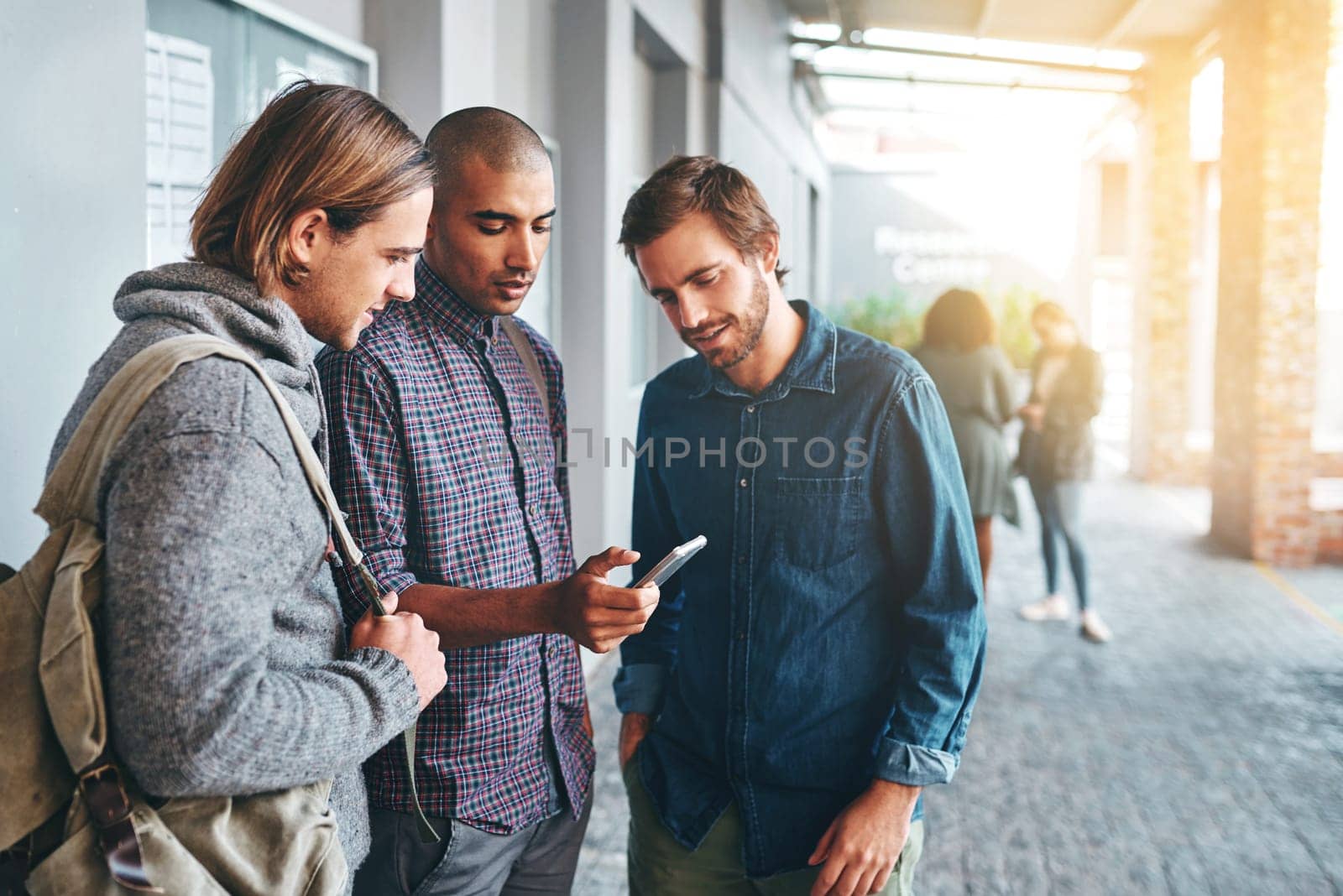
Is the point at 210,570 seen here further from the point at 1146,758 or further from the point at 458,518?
the point at 1146,758

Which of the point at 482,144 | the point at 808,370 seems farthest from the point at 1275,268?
the point at 482,144

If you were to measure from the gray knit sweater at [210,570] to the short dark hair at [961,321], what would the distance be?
178 inches

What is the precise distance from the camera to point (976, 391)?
5234 mm

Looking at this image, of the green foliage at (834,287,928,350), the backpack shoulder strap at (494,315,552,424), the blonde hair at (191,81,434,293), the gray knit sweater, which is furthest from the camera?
the green foliage at (834,287,928,350)

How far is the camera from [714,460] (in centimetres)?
182

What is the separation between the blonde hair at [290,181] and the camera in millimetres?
1189

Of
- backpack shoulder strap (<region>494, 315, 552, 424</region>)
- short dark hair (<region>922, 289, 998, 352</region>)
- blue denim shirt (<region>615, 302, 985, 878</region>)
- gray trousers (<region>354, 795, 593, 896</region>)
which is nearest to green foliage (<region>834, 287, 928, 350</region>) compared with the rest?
short dark hair (<region>922, 289, 998, 352</region>)

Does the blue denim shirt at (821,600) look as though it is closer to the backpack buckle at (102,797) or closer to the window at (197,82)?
the backpack buckle at (102,797)

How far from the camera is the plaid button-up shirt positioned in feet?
5.25

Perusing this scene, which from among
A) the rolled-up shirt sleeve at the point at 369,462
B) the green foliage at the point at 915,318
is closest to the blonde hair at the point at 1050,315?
the rolled-up shirt sleeve at the point at 369,462

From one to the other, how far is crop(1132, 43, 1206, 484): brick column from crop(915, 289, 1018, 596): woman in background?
6674mm

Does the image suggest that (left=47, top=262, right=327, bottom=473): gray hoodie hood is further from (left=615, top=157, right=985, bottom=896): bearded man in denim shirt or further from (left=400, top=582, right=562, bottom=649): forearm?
(left=615, top=157, right=985, bottom=896): bearded man in denim shirt

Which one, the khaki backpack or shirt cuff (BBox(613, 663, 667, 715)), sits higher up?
the khaki backpack

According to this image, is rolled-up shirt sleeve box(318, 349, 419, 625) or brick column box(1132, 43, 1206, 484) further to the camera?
brick column box(1132, 43, 1206, 484)
